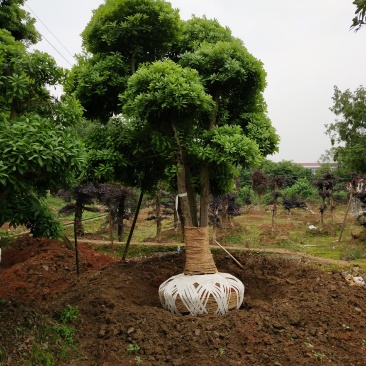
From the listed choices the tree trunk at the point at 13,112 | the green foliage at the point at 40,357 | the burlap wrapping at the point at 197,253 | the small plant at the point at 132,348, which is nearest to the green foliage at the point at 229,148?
the burlap wrapping at the point at 197,253

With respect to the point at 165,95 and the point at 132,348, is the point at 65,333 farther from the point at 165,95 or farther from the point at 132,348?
the point at 165,95

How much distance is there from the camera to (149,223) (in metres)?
18.1

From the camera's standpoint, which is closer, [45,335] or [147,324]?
[45,335]

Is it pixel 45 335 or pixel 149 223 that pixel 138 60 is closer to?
pixel 45 335

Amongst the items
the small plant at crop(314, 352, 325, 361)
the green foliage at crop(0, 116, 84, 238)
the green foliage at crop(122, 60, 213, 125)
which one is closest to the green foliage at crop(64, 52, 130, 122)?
the green foliage at crop(122, 60, 213, 125)

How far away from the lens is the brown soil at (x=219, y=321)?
3.93m

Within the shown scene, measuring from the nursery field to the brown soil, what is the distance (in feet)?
0.04

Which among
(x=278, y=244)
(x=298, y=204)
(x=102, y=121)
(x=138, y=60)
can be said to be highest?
(x=138, y=60)

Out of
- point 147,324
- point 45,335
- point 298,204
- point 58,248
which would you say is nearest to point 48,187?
point 45,335

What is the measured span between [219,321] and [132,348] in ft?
3.56

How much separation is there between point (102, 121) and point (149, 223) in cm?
1166

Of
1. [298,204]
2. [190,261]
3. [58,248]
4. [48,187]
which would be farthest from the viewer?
[298,204]

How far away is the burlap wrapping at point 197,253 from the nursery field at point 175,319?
2.44 feet

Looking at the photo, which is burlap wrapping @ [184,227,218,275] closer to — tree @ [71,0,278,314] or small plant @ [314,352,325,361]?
tree @ [71,0,278,314]
